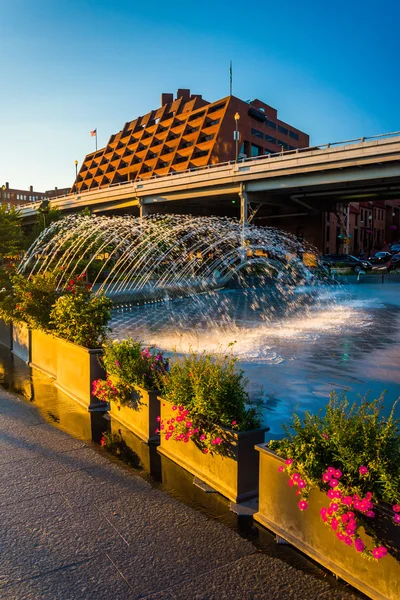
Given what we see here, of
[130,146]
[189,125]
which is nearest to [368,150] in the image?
[189,125]

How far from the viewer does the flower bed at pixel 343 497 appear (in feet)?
9.46

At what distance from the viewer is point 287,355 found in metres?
10.2

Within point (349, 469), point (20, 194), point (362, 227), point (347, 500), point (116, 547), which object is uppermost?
point (20, 194)

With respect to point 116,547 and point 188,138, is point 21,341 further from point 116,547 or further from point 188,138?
point 188,138

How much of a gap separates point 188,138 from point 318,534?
3523 inches

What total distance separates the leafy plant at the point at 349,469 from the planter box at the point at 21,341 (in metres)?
7.36

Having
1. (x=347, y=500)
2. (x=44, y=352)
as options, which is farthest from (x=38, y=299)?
(x=347, y=500)

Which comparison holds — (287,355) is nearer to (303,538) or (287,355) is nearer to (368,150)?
(303,538)

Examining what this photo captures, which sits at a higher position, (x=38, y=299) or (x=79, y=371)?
(x=38, y=299)

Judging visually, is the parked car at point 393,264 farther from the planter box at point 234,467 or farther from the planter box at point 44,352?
the planter box at point 234,467

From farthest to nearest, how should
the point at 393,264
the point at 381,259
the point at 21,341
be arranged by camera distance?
the point at 381,259
the point at 393,264
the point at 21,341

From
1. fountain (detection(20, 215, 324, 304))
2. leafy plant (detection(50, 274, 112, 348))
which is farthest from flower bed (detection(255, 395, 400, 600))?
fountain (detection(20, 215, 324, 304))

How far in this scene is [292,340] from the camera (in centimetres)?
1208

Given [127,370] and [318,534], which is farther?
[127,370]
